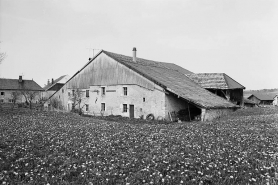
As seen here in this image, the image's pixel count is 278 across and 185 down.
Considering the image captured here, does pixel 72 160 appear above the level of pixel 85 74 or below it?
below

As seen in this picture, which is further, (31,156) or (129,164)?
(31,156)

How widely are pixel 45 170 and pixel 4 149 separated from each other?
3605 mm

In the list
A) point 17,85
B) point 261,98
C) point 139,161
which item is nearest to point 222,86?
point 139,161

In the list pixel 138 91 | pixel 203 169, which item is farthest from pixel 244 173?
pixel 138 91

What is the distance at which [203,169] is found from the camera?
709 cm

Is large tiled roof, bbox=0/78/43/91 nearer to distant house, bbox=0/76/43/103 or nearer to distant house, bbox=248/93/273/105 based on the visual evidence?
distant house, bbox=0/76/43/103

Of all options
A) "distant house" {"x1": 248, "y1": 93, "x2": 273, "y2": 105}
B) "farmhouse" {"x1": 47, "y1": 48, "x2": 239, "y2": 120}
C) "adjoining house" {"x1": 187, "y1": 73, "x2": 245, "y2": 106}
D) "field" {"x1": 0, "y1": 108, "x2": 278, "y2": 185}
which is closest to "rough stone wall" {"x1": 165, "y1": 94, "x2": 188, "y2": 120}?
"farmhouse" {"x1": 47, "y1": 48, "x2": 239, "y2": 120}

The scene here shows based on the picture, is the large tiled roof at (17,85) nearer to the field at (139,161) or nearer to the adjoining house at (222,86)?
the adjoining house at (222,86)

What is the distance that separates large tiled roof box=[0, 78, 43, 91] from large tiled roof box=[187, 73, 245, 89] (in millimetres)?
50850

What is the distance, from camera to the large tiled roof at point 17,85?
64.2 metres

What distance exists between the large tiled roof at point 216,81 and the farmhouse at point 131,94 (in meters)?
5.32

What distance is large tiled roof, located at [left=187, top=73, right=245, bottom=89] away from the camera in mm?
36312

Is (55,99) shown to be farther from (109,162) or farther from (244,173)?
(244,173)

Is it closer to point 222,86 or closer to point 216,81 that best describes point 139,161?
point 222,86
